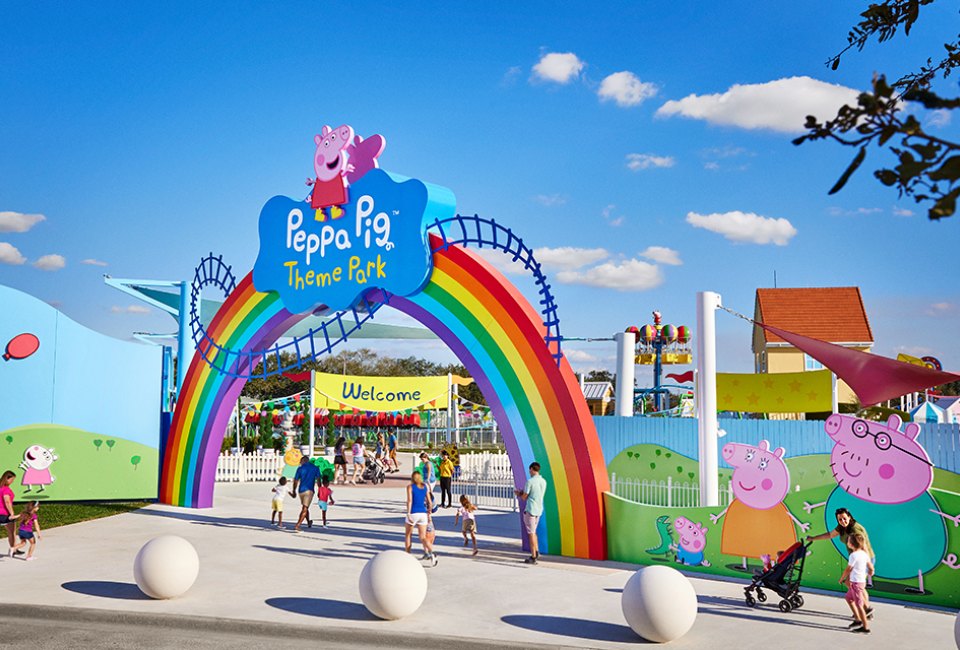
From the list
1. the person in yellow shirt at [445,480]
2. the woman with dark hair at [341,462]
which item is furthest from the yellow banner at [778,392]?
the woman with dark hair at [341,462]

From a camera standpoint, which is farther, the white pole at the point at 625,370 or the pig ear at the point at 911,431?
the white pole at the point at 625,370

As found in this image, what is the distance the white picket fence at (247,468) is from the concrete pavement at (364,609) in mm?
11055

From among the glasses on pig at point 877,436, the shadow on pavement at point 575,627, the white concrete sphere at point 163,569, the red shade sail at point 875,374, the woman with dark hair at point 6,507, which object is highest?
the red shade sail at point 875,374

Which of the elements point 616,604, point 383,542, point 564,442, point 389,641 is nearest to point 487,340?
point 564,442

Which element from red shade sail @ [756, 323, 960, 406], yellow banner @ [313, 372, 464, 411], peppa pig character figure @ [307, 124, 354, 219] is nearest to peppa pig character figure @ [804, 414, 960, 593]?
red shade sail @ [756, 323, 960, 406]

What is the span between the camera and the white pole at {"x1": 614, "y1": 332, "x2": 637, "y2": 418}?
1788 cm

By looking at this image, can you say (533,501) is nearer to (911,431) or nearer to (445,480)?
(911,431)

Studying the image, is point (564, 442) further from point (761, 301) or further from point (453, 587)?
point (761, 301)

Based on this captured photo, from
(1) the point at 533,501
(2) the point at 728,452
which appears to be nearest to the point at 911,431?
(2) the point at 728,452

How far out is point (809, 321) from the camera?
153 ft

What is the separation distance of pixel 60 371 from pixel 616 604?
49.8 feet

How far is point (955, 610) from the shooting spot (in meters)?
10.5

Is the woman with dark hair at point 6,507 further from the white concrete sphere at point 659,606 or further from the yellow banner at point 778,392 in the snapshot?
the yellow banner at point 778,392

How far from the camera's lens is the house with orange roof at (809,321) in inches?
1758
